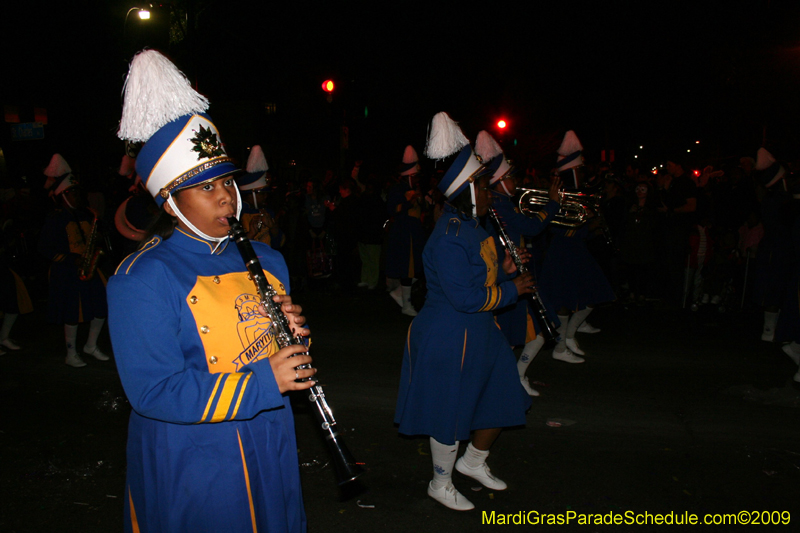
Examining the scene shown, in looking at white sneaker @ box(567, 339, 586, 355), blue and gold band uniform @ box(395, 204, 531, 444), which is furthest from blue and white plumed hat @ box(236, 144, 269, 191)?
blue and gold band uniform @ box(395, 204, 531, 444)

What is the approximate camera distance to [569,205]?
649 centimetres

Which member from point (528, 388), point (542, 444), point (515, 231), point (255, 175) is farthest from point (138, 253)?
point (255, 175)

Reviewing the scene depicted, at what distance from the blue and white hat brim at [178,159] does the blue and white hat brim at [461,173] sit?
1.85 metres

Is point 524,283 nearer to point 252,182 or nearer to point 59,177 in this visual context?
point 252,182

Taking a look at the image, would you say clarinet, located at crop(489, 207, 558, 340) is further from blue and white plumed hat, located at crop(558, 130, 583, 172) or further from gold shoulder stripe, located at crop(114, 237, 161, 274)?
blue and white plumed hat, located at crop(558, 130, 583, 172)

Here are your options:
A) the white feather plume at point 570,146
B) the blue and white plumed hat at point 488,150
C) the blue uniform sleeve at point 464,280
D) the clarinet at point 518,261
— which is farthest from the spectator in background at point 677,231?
the blue uniform sleeve at point 464,280

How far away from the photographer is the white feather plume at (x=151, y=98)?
77.4 inches

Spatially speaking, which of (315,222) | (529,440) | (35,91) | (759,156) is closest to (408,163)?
(315,222)

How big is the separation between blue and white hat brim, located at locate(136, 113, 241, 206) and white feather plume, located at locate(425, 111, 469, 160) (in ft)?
7.01

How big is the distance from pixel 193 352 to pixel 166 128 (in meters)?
0.76

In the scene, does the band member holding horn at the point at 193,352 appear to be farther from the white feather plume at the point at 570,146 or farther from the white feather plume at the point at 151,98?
the white feather plume at the point at 570,146

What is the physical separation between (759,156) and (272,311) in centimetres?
752

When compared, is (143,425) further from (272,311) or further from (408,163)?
(408,163)

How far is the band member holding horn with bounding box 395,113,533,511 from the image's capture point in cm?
340
